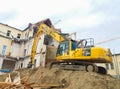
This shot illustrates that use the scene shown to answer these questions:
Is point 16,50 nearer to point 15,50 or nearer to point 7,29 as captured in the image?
point 15,50

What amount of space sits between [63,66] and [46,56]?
10240 mm

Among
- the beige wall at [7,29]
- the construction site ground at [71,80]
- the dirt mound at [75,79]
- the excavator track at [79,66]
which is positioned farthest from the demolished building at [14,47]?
the construction site ground at [71,80]

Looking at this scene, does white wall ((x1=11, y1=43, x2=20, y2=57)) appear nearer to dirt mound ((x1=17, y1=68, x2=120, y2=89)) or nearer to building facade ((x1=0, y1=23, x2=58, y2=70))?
building facade ((x1=0, y1=23, x2=58, y2=70))

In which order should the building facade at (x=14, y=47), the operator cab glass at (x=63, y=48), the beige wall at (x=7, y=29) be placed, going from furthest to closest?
the beige wall at (x=7, y=29)
the building facade at (x=14, y=47)
the operator cab glass at (x=63, y=48)

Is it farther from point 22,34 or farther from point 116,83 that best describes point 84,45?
point 22,34

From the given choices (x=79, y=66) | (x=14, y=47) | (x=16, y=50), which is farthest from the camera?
(x=16, y=50)

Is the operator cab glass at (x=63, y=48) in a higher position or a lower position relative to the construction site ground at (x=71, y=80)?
higher

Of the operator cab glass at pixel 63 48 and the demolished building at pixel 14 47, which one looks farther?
the demolished building at pixel 14 47

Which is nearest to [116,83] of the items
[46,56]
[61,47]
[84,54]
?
[84,54]

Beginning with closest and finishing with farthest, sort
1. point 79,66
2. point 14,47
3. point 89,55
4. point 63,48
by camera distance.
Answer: point 89,55, point 79,66, point 63,48, point 14,47

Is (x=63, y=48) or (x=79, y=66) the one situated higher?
(x=63, y=48)

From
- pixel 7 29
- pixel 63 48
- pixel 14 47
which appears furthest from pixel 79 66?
pixel 7 29

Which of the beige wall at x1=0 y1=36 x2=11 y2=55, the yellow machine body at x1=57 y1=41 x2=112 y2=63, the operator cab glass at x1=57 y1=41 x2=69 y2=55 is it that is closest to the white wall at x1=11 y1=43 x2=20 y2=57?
the beige wall at x1=0 y1=36 x2=11 y2=55

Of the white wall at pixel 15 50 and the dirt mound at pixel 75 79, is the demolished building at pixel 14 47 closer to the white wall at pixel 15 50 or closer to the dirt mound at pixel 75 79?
the white wall at pixel 15 50
